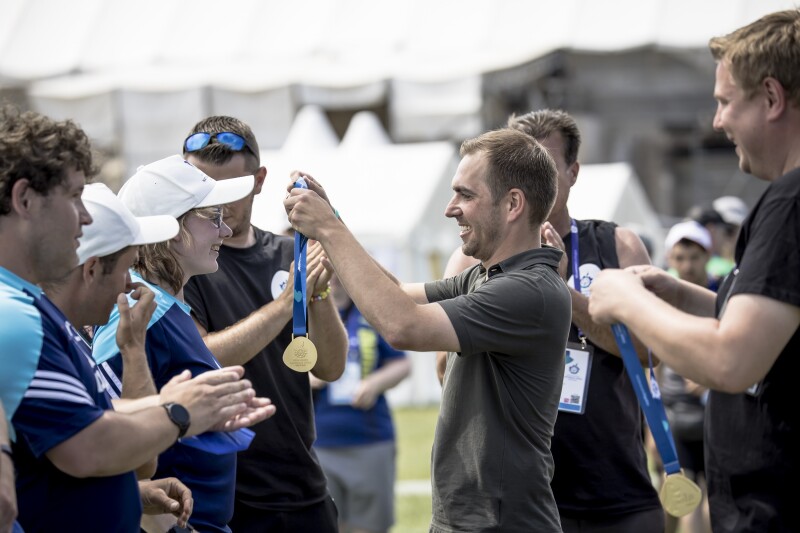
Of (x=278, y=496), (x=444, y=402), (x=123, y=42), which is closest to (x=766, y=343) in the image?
(x=444, y=402)

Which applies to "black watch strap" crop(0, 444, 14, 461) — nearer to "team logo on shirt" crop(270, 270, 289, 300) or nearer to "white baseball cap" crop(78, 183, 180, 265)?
"white baseball cap" crop(78, 183, 180, 265)

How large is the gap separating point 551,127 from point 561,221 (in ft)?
1.29

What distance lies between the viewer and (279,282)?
4.16m

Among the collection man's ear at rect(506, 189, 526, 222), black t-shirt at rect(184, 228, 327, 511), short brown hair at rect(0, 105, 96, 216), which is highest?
short brown hair at rect(0, 105, 96, 216)

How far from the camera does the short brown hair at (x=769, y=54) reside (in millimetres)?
2619

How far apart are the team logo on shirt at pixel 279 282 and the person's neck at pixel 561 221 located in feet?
3.55

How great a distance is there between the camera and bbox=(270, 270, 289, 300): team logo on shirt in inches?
163

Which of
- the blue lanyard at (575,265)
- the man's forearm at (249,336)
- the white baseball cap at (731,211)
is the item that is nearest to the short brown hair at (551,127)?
the blue lanyard at (575,265)

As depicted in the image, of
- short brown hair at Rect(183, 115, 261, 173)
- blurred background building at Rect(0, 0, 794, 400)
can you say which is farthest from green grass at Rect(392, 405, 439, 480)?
short brown hair at Rect(183, 115, 261, 173)

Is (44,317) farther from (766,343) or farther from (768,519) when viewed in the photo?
(768,519)

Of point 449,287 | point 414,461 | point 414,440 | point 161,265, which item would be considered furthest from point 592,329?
point 414,440

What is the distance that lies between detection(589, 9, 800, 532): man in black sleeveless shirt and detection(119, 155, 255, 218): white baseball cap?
1400 mm

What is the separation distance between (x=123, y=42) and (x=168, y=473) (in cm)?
2231

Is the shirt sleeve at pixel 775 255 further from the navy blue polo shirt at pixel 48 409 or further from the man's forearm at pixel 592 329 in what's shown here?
the navy blue polo shirt at pixel 48 409
